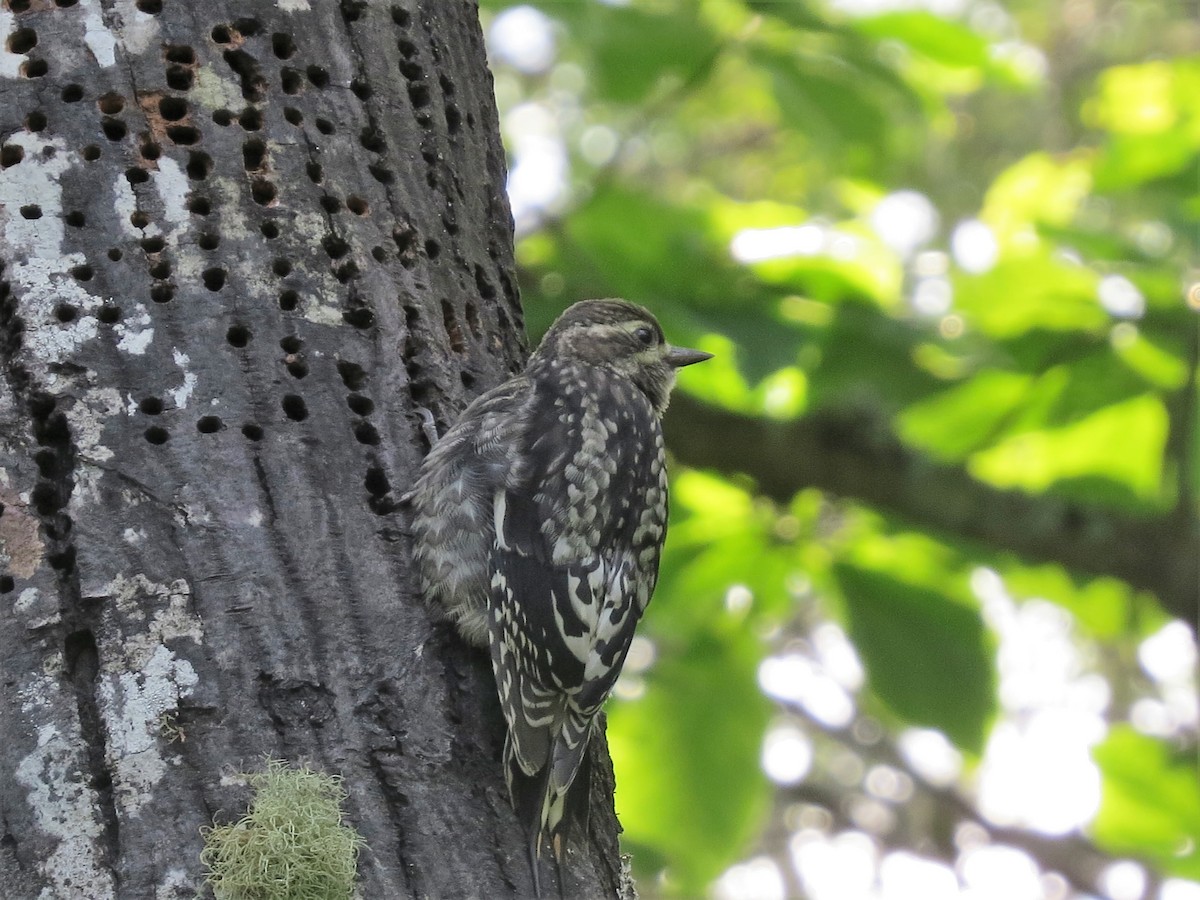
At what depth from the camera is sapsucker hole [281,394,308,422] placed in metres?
2.82

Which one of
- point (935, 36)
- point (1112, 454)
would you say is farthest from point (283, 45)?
point (1112, 454)

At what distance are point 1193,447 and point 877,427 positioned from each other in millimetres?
1351

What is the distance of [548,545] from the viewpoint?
328 cm

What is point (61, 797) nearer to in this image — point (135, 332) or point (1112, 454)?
point (135, 332)

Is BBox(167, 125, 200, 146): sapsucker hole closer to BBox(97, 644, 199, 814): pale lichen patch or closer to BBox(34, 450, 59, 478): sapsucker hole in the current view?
BBox(34, 450, 59, 478): sapsucker hole

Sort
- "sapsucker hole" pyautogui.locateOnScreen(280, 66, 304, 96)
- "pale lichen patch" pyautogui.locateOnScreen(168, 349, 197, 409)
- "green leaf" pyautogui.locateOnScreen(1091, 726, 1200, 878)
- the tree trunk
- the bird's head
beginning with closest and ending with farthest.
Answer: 1. the tree trunk
2. "pale lichen patch" pyautogui.locateOnScreen(168, 349, 197, 409)
3. "sapsucker hole" pyautogui.locateOnScreen(280, 66, 304, 96)
4. the bird's head
5. "green leaf" pyautogui.locateOnScreen(1091, 726, 1200, 878)

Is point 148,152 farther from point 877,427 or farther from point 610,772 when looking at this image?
point 877,427

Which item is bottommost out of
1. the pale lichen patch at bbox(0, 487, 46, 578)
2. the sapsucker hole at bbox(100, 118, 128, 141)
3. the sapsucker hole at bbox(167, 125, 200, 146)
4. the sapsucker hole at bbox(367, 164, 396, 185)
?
the pale lichen patch at bbox(0, 487, 46, 578)

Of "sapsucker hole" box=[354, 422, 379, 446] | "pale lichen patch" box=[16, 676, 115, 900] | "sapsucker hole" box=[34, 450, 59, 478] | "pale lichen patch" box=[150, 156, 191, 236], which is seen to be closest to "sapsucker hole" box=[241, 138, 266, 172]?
"pale lichen patch" box=[150, 156, 191, 236]

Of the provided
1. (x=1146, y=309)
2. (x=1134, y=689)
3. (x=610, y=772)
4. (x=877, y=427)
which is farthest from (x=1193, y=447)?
(x=1134, y=689)

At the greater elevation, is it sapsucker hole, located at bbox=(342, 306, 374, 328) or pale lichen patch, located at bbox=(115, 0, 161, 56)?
pale lichen patch, located at bbox=(115, 0, 161, 56)

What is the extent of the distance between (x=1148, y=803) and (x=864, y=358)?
207 centimetres

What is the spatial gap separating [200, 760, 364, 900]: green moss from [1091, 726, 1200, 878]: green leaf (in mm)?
3628

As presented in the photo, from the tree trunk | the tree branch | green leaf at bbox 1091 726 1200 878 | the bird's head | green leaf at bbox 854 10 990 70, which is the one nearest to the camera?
the tree trunk
